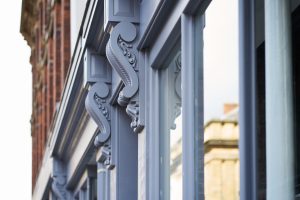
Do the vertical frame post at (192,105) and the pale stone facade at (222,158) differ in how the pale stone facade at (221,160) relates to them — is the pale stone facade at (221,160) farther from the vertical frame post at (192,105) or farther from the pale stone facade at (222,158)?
the vertical frame post at (192,105)

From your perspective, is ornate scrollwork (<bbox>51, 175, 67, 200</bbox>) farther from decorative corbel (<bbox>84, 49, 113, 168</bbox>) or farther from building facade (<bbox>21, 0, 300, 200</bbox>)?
decorative corbel (<bbox>84, 49, 113, 168</bbox>)

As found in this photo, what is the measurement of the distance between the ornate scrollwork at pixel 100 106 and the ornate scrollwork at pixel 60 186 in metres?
7.04

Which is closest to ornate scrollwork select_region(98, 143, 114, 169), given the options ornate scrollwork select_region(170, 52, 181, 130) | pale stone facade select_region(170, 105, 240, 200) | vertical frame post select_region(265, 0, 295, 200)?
ornate scrollwork select_region(170, 52, 181, 130)

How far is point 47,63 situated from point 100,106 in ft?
50.5

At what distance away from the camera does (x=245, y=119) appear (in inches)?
213

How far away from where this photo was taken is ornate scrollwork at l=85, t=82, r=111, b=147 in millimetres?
10641

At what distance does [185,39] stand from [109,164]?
11.6ft

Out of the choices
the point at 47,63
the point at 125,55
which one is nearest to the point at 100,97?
the point at 125,55

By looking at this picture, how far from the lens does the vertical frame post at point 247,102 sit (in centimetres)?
535

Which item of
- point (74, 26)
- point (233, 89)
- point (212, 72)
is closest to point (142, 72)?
point (212, 72)

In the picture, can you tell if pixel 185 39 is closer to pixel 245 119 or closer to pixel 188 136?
pixel 188 136

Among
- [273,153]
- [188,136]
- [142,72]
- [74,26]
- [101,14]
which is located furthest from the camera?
[74,26]

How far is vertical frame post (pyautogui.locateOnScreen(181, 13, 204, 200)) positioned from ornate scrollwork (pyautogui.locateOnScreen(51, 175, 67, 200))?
10.8m

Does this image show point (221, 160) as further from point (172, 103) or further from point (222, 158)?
point (172, 103)
